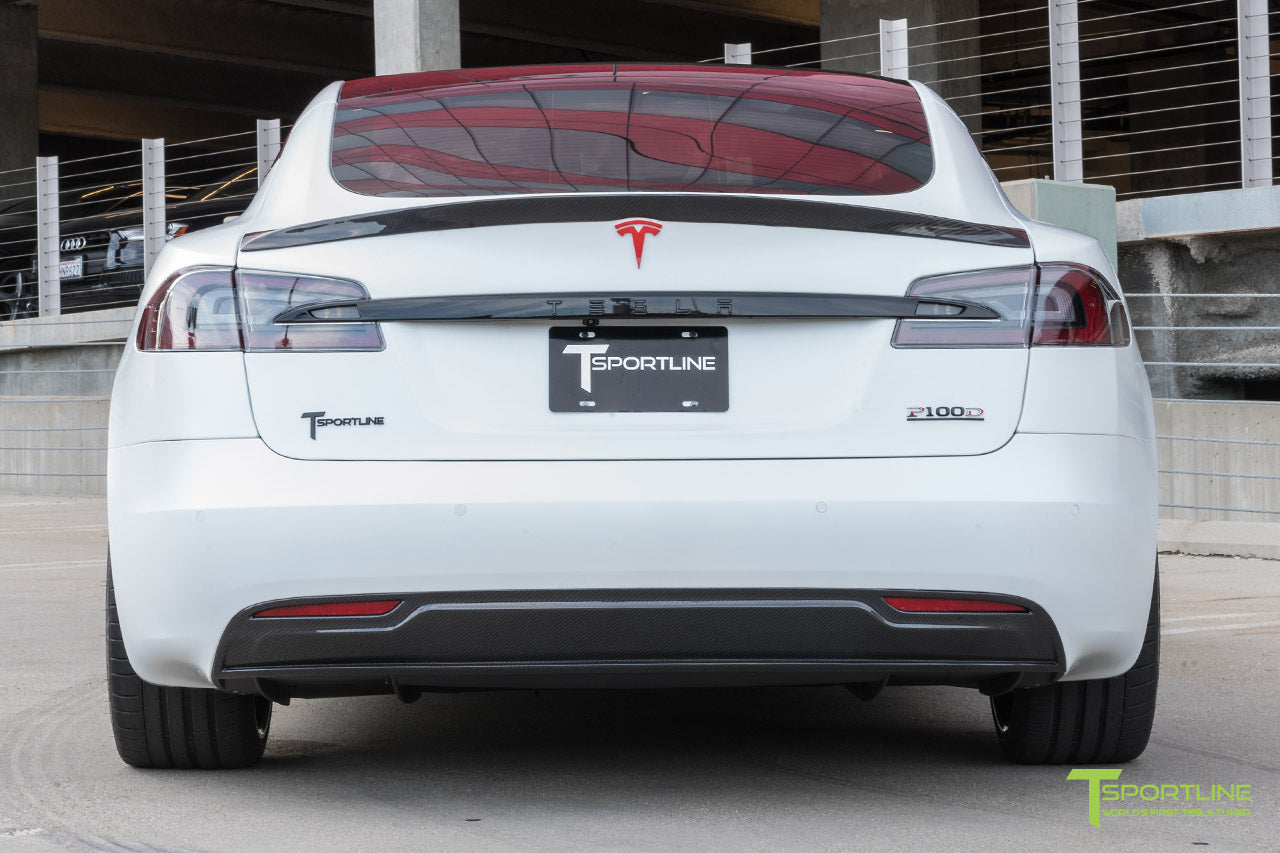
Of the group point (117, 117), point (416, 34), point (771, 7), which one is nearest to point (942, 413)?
point (416, 34)

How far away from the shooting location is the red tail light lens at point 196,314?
9.97ft

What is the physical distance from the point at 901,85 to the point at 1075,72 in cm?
730

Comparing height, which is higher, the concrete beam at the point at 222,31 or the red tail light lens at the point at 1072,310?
the concrete beam at the point at 222,31

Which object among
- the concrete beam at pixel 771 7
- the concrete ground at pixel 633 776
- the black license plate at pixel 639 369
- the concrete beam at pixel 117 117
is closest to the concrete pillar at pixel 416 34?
the concrete beam at pixel 771 7

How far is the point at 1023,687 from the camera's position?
3.29 meters

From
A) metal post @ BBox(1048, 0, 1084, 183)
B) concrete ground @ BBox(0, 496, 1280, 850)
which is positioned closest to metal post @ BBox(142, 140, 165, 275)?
metal post @ BBox(1048, 0, 1084, 183)

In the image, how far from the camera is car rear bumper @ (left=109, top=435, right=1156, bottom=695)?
2.90 meters

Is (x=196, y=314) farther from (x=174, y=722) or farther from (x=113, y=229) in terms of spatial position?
(x=113, y=229)

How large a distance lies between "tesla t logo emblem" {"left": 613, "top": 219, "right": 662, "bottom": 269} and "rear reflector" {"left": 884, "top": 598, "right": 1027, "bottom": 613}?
2.46 feet

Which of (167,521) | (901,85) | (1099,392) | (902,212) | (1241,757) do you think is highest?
(901,85)

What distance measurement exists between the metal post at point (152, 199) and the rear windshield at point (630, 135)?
1192cm

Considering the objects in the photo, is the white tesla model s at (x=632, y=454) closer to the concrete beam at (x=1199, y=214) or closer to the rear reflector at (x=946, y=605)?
the rear reflector at (x=946, y=605)

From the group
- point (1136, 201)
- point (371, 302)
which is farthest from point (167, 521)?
point (1136, 201)

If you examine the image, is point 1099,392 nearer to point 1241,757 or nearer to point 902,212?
point 902,212
